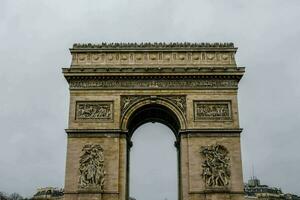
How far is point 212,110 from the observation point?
94.8ft

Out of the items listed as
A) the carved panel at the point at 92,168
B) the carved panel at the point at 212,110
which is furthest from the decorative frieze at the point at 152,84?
the carved panel at the point at 92,168

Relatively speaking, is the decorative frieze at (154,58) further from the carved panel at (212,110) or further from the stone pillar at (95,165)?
the stone pillar at (95,165)

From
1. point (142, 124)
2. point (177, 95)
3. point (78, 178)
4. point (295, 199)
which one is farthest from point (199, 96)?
point (295, 199)

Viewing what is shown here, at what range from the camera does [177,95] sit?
29234 millimetres

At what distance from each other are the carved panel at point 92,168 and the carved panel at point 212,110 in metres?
6.15

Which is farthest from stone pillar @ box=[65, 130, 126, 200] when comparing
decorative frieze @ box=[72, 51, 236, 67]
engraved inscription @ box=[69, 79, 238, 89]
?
decorative frieze @ box=[72, 51, 236, 67]


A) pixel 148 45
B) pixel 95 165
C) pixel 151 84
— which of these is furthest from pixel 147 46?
pixel 95 165

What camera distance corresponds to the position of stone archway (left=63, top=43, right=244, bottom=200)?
27.5 metres

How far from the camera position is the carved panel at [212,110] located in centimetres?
2877

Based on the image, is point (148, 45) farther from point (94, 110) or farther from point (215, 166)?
point (215, 166)

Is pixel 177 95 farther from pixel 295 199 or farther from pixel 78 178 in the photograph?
pixel 295 199

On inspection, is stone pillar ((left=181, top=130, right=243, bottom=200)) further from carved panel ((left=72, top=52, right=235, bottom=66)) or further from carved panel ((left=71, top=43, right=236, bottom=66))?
carved panel ((left=71, top=43, right=236, bottom=66))

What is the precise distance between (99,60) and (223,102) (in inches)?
317

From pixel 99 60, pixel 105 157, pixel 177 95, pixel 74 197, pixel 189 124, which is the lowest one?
→ pixel 74 197
